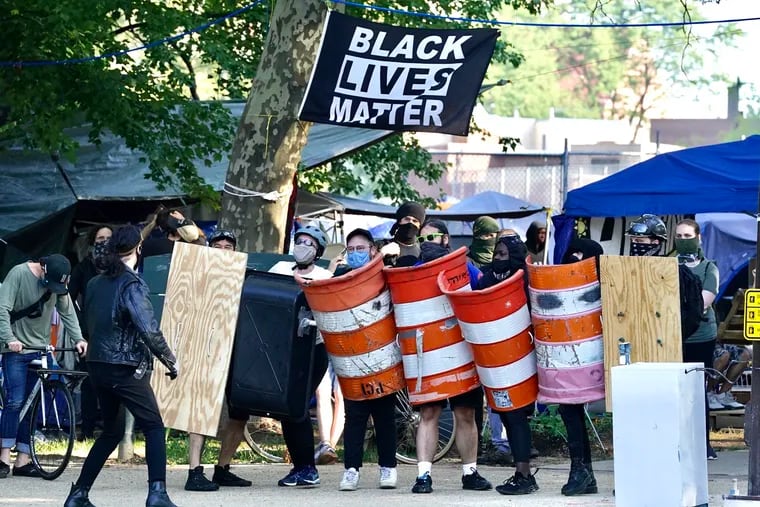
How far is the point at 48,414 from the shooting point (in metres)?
10.9

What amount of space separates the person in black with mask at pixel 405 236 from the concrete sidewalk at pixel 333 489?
1.72 meters

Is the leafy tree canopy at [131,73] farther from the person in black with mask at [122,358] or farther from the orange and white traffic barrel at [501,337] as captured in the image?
the person in black with mask at [122,358]

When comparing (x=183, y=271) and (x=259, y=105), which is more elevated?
(x=259, y=105)

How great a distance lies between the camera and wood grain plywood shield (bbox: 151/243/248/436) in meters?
9.73

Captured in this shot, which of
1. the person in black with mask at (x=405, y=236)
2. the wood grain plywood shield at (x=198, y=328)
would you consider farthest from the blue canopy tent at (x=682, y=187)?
the wood grain plywood shield at (x=198, y=328)

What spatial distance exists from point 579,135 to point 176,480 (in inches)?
2695

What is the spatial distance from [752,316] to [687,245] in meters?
2.72

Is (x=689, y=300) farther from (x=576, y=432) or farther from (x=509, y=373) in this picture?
(x=509, y=373)

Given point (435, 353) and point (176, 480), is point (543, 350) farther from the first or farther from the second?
point (176, 480)

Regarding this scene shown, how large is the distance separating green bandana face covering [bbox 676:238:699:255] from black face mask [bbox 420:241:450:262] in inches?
77.2

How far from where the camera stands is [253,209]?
1250 centimetres

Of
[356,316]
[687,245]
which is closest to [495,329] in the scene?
[356,316]

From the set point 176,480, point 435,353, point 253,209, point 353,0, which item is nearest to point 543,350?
point 435,353

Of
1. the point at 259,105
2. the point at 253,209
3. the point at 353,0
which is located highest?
the point at 353,0
